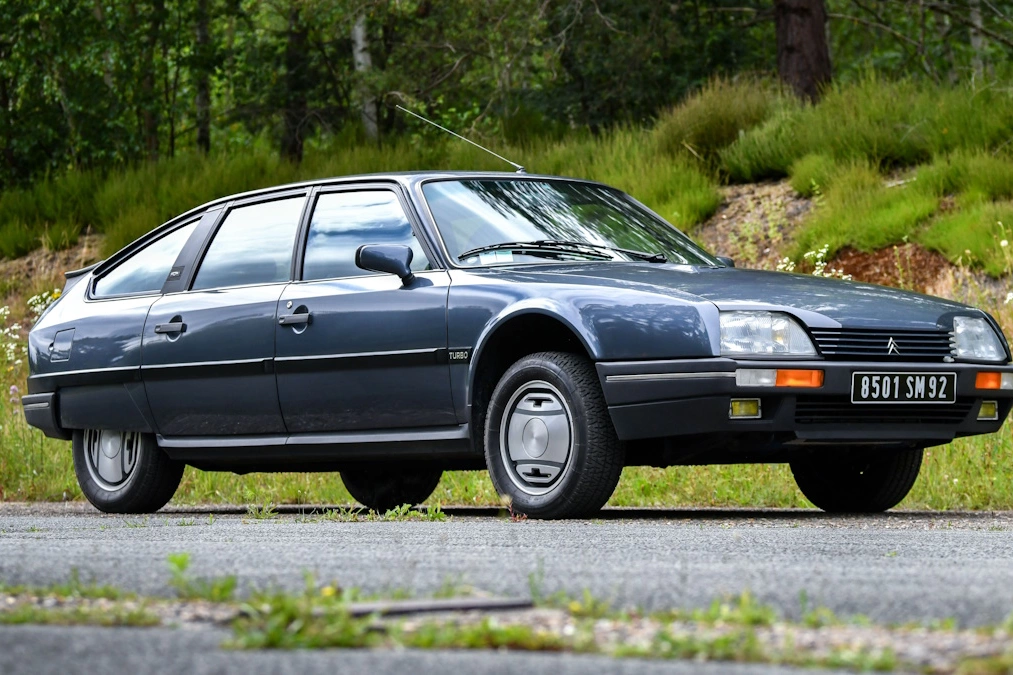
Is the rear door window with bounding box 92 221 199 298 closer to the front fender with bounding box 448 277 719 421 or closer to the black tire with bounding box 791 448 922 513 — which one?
the front fender with bounding box 448 277 719 421

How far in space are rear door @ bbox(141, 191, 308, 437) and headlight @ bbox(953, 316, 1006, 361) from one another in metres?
3.02

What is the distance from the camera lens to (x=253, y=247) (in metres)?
7.89

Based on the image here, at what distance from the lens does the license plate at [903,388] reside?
20.5 ft

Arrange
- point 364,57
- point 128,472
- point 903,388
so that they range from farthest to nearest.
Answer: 1. point 364,57
2. point 128,472
3. point 903,388

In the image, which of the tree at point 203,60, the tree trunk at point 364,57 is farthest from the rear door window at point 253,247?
the tree at point 203,60

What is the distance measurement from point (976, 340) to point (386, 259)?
98.4 inches

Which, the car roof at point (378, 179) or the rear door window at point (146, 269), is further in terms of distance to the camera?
the rear door window at point (146, 269)

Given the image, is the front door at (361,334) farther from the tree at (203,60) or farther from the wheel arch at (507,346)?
the tree at (203,60)

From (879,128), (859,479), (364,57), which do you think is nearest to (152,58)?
(364,57)

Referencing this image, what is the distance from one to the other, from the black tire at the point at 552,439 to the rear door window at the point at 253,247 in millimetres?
1614

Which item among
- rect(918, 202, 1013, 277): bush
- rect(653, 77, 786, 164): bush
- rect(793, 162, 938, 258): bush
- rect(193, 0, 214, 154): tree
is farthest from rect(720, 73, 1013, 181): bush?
rect(193, 0, 214, 154): tree

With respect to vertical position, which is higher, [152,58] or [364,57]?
[152,58]

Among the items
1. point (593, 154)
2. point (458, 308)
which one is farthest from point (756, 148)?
point (458, 308)

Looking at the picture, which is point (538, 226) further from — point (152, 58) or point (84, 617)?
point (152, 58)
